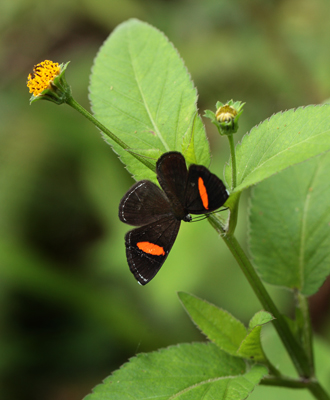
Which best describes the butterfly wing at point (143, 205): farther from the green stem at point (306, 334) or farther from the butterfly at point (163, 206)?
the green stem at point (306, 334)

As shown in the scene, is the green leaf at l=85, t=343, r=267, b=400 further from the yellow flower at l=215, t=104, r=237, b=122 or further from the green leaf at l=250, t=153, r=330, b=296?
the yellow flower at l=215, t=104, r=237, b=122

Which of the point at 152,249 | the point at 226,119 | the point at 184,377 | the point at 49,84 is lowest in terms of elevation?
the point at 184,377

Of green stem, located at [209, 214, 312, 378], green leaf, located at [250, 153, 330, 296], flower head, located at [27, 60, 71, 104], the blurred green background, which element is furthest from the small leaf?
the blurred green background

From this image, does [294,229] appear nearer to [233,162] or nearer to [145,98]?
[233,162]

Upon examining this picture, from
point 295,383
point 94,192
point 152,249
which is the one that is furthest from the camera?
point 94,192

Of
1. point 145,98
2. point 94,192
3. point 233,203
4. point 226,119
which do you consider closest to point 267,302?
point 233,203

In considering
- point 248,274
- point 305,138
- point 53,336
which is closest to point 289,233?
point 248,274
